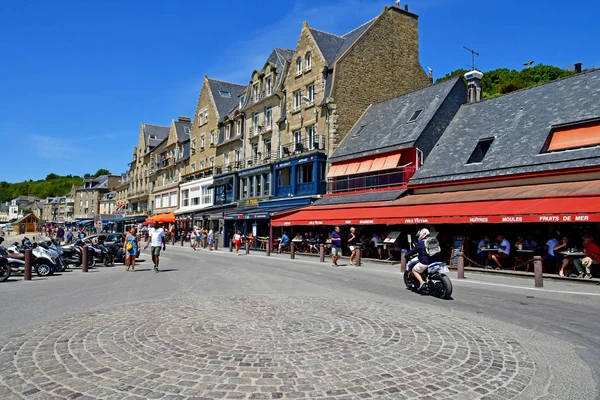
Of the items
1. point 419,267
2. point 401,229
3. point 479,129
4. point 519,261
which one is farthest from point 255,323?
A: point 479,129

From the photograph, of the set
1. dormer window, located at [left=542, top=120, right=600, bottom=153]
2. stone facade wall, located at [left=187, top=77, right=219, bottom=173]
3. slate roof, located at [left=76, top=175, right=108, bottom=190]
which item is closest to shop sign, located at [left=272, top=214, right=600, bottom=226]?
dormer window, located at [left=542, top=120, right=600, bottom=153]

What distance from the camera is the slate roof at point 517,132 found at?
18047 mm

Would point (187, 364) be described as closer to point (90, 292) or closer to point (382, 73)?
point (90, 292)

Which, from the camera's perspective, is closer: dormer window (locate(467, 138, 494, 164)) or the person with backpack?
the person with backpack

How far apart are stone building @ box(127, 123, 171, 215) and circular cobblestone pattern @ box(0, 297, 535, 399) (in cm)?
6168

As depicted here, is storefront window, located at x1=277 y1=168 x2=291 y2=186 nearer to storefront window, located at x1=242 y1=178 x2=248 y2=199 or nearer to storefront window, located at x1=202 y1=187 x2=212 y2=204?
storefront window, located at x1=242 y1=178 x2=248 y2=199

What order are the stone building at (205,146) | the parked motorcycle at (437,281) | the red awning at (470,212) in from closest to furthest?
the parked motorcycle at (437,281), the red awning at (470,212), the stone building at (205,146)

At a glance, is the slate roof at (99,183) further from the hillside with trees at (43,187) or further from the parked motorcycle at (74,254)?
the parked motorcycle at (74,254)

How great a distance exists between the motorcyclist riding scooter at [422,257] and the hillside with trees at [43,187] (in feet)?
489

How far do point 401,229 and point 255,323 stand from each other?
55.5ft

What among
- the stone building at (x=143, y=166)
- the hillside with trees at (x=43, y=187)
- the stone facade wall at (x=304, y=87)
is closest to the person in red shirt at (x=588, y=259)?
the stone facade wall at (x=304, y=87)

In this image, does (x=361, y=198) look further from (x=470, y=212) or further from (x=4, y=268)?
(x=4, y=268)

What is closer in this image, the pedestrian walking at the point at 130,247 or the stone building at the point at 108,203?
the pedestrian walking at the point at 130,247

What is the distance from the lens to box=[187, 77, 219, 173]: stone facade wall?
48.8 m
